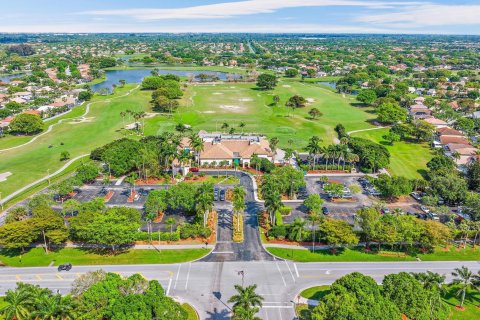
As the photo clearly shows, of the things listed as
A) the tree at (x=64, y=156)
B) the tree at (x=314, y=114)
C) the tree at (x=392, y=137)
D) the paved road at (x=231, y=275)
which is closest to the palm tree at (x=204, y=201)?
the paved road at (x=231, y=275)

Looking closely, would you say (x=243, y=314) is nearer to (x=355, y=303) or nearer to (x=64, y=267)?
(x=355, y=303)

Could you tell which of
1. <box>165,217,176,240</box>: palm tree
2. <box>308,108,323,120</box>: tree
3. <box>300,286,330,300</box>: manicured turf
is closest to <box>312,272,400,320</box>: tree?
<box>300,286,330,300</box>: manicured turf

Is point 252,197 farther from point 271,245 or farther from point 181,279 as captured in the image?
point 181,279

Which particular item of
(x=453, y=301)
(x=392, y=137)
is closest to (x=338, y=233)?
(x=453, y=301)

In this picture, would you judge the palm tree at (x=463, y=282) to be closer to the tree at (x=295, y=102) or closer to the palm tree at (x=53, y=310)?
the palm tree at (x=53, y=310)

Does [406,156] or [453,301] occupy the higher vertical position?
[406,156]

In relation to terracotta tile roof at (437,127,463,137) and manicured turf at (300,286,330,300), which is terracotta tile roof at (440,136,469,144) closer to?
terracotta tile roof at (437,127,463,137)

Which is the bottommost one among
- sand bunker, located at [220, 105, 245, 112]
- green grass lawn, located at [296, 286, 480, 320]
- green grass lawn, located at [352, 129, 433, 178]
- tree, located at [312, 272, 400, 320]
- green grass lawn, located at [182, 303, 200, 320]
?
green grass lawn, located at [296, 286, 480, 320]
